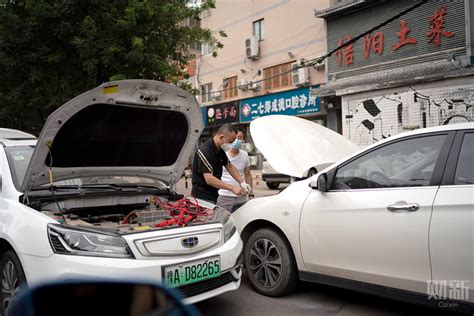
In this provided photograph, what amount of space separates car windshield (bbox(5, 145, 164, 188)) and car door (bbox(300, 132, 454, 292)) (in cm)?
205

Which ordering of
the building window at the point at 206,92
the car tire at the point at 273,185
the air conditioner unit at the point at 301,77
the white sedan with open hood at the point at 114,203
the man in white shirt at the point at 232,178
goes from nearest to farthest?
the white sedan with open hood at the point at 114,203 < the man in white shirt at the point at 232,178 < the car tire at the point at 273,185 < the air conditioner unit at the point at 301,77 < the building window at the point at 206,92

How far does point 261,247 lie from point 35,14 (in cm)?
720

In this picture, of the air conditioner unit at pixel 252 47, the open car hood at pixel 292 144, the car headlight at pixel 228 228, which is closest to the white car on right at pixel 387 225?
the car headlight at pixel 228 228

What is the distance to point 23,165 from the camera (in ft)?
11.7

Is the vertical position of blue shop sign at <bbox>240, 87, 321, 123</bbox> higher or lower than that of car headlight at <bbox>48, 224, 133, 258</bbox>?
higher

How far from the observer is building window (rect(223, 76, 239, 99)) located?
789 inches

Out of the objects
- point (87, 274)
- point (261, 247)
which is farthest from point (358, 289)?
point (87, 274)

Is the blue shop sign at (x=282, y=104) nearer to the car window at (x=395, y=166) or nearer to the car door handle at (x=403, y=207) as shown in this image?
the car window at (x=395, y=166)

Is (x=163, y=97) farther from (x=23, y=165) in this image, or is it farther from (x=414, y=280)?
(x=414, y=280)

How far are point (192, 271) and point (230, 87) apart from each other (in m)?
18.3

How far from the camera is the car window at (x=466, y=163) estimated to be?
103 inches

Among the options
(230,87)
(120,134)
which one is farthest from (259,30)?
(120,134)

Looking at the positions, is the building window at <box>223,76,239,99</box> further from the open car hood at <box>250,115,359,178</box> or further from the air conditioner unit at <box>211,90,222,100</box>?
the open car hood at <box>250,115,359,178</box>

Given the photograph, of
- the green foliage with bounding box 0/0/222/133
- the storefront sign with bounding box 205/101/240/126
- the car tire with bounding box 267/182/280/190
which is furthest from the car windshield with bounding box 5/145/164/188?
the storefront sign with bounding box 205/101/240/126
